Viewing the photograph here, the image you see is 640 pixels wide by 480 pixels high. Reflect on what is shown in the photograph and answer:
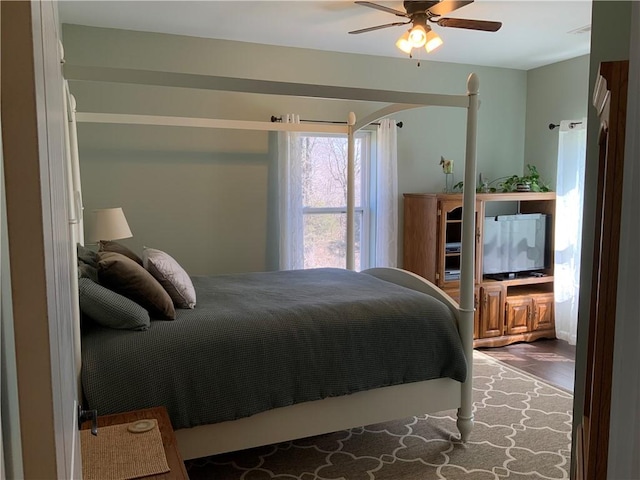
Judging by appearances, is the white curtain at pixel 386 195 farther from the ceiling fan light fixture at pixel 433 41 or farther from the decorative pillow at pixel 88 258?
the decorative pillow at pixel 88 258

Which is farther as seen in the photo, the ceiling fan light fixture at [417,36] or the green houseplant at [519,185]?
the green houseplant at [519,185]

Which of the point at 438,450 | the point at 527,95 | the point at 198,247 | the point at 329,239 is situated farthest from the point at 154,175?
the point at 527,95

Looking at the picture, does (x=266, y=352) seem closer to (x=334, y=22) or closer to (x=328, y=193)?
(x=334, y=22)

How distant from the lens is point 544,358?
444 cm

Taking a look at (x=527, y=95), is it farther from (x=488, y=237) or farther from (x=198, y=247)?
(x=198, y=247)

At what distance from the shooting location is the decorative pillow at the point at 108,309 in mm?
2211

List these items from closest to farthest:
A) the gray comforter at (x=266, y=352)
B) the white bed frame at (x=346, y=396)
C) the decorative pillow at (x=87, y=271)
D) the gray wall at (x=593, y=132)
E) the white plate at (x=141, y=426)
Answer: the gray wall at (x=593, y=132) < the white plate at (x=141, y=426) < the gray comforter at (x=266, y=352) < the white bed frame at (x=346, y=396) < the decorative pillow at (x=87, y=271)

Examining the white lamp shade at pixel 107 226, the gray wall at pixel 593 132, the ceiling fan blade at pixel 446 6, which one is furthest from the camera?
the white lamp shade at pixel 107 226

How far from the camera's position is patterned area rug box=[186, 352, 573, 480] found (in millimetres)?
2590

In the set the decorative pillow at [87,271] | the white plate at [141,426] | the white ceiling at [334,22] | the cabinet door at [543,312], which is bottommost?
the cabinet door at [543,312]

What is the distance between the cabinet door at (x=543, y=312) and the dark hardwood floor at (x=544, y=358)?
14cm

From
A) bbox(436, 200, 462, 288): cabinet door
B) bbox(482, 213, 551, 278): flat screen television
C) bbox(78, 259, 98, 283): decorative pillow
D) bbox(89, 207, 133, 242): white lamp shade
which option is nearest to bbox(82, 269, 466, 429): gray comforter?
bbox(78, 259, 98, 283): decorative pillow

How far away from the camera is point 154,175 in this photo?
4203mm

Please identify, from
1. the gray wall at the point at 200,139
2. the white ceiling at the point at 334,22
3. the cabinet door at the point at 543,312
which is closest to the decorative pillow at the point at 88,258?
the gray wall at the point at 200,139
